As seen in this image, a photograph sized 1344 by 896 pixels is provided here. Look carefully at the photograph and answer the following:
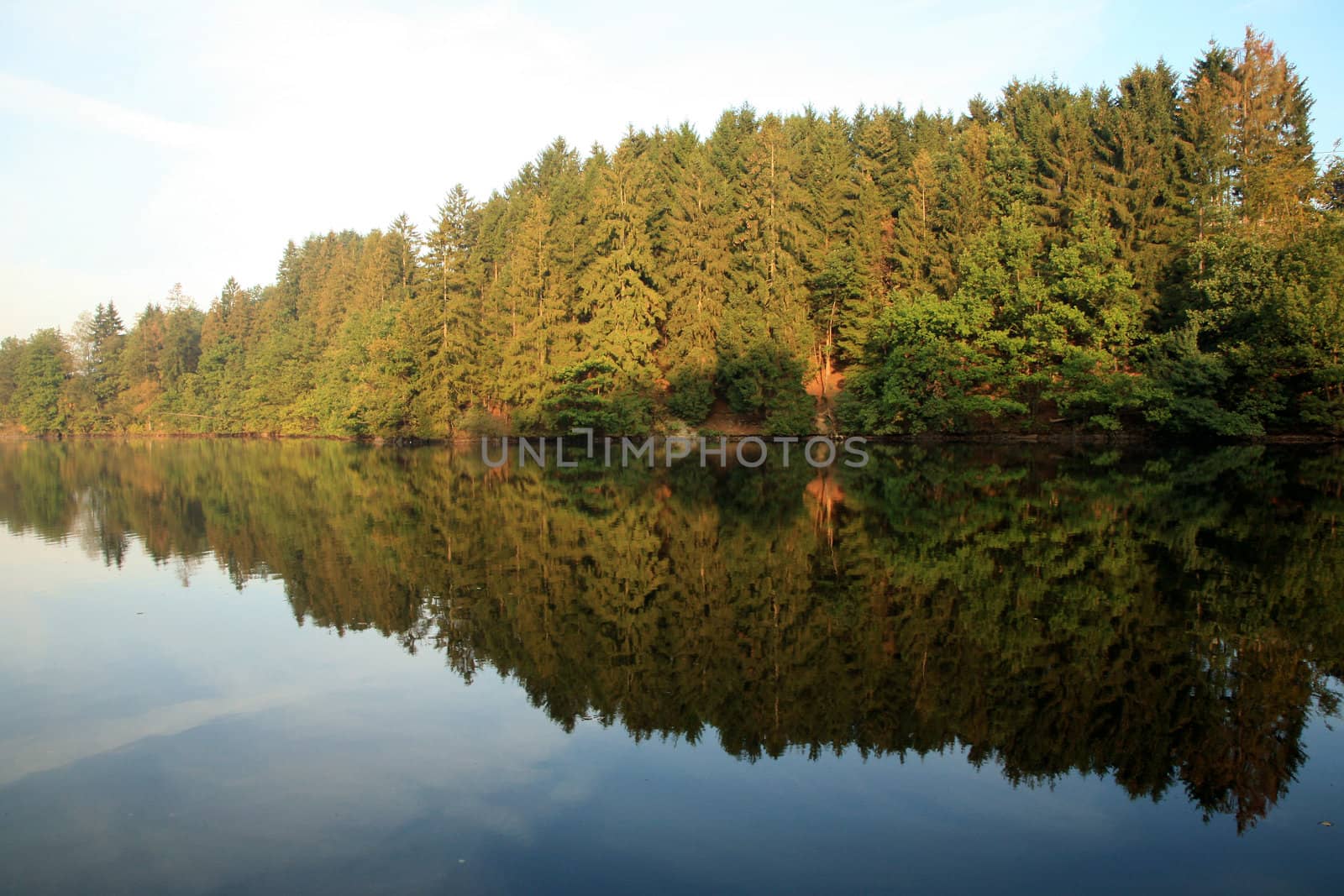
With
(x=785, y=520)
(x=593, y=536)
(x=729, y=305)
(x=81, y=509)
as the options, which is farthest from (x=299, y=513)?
(x=729, y=305)

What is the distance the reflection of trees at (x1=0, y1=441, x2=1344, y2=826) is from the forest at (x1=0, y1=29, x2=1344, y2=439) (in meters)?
10.6

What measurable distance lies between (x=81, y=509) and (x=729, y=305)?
2994cm

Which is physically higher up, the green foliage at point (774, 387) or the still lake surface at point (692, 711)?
the green foliage at point (774, 387)

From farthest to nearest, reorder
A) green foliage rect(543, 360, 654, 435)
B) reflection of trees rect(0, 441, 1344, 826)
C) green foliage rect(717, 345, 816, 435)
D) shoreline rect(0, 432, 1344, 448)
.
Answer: green foliage rect(543, 360, 654, 435), green foliage rect(717, 345, 816, 435), shoreline rect(0, 432, 1344, 448), reflection of trees rect(0, 441, 1344, 826)

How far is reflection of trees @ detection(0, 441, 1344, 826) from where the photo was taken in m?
5.73

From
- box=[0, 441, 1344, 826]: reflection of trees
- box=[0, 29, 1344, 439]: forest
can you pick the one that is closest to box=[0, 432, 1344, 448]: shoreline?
box=[0, 29, 1344, 439]: forest

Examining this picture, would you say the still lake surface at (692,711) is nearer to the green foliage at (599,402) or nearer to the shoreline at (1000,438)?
the shoreline at (1000,438)

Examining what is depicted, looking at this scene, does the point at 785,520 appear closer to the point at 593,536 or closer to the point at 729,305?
the point at 593,536

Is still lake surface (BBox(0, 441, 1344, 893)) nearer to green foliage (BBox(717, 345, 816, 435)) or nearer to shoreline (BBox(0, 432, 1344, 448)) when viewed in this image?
shoreline (BBox(0, 432, 1344, 448))

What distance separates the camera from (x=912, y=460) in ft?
88.8

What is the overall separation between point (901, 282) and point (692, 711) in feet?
126

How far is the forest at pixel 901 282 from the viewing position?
29391mm

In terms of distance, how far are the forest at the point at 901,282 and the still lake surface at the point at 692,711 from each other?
60.7ft

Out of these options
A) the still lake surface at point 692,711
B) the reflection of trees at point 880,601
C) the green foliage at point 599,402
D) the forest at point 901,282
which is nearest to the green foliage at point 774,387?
the forest at point 901,282
